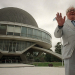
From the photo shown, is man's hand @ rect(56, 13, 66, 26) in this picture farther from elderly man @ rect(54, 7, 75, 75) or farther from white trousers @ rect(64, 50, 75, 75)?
white trousers @ rect(64, 50, 75, 75)

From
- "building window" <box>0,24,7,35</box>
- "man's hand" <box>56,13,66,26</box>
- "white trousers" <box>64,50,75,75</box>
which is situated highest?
"building window" <box>0,24,7,35</box>

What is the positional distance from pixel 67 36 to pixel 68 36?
0.6 inches

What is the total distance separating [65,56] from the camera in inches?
48.1

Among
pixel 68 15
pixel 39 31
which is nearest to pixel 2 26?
pixel 39 31

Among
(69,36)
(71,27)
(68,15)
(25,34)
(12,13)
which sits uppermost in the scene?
(12,13)

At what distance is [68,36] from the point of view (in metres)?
1.26

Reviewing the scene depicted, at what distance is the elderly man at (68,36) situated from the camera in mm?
1178

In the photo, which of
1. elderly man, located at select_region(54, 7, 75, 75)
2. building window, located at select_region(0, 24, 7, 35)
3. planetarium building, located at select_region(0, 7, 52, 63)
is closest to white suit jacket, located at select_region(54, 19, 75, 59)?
elderly man, located at select_region(54, 7, 75, 75)

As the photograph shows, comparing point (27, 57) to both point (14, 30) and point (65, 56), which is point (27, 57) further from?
point (65, 56)

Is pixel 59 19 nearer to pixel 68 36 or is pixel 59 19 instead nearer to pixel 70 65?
pixel 68 36

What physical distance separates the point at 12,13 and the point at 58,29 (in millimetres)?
28614

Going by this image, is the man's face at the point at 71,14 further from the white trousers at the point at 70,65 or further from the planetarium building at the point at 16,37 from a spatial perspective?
the planetarium building at the point at 16,37

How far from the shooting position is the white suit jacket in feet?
3.96

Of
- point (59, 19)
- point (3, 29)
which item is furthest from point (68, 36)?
point (3, 29)
